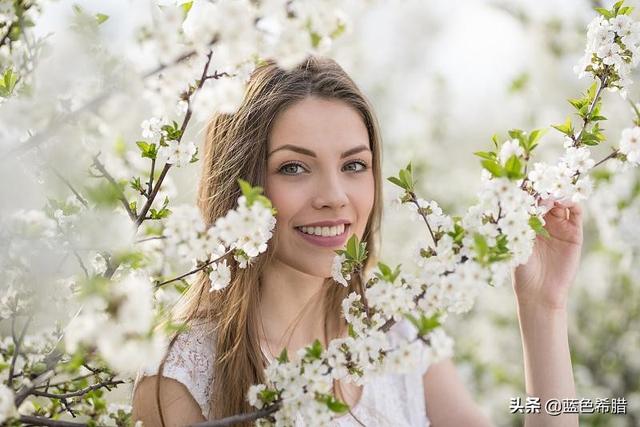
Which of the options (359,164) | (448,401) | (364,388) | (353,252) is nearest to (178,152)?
(353,252)

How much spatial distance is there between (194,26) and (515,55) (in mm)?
4788

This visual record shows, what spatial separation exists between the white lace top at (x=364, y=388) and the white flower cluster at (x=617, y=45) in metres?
1.02

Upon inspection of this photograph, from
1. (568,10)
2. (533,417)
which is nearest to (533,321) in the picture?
(533,417)

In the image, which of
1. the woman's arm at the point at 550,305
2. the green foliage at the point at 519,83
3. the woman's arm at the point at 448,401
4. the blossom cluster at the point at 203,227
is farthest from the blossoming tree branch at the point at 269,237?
the green foliage at the point at 519,83

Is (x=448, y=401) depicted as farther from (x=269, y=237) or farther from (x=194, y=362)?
(x=269, y=237)

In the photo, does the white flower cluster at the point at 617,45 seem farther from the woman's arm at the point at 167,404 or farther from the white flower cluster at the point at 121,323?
the woman's arm at the point at 167,404

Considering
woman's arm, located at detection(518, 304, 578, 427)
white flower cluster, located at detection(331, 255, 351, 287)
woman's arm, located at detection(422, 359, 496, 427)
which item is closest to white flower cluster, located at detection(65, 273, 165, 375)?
white flower cluster, located at detection(331, 255, 351, 287)

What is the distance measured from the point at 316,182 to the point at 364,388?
727 millimetres

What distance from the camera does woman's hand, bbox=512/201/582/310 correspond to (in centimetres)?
169

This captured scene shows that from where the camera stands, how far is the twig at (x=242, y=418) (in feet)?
3.17

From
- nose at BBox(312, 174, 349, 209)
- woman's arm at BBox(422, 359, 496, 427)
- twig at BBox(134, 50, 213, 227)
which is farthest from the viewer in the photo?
woman's arm at BBox(422, 359, 496, 427)

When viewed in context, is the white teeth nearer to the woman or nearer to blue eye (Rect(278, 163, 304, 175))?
the woman

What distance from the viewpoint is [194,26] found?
0.88 m

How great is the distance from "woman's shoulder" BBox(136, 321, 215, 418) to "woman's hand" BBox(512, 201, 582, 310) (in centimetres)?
78
